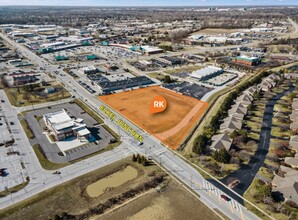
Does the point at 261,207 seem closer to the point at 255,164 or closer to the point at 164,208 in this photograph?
the point at 255,164

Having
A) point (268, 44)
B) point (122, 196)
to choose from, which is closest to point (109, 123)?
point (122, 196)

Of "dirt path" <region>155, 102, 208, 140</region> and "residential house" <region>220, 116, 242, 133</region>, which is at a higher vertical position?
"residential house" <region>220, 116, 242, 133</region>

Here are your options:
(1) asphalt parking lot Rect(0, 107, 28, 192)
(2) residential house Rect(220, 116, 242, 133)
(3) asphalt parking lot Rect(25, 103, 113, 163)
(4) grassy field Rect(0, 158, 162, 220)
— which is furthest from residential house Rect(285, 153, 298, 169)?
(1) asphalt parking lot Rect(0, 107, 28, 192)

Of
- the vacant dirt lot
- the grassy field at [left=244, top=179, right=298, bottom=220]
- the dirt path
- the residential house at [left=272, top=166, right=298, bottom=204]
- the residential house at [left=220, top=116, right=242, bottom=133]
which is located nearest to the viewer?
the grassy field at [left=244, top=179, right=298, bottom=220]

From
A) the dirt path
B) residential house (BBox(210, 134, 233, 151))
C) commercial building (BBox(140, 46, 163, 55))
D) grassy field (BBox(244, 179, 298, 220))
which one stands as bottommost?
the dirt path

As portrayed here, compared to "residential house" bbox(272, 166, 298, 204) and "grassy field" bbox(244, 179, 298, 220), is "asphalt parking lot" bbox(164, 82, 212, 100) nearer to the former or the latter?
"residential house" bbox(272, 166, 298, 204)

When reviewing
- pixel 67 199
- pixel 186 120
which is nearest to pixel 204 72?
pixel 186 120
